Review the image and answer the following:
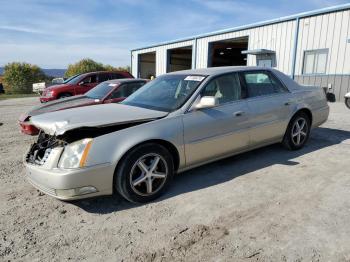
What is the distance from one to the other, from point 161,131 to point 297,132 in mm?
2817

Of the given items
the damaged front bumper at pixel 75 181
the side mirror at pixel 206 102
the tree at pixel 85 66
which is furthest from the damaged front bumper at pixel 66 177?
the tree at pixel 85 66

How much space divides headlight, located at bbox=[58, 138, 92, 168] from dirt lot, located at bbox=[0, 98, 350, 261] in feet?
1.97

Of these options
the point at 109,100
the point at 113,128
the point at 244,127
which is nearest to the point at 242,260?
the point at 113,128

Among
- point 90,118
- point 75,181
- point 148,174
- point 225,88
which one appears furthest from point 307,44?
point 75,181

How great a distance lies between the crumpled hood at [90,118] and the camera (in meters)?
3.41

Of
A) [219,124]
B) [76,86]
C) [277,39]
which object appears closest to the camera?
[219,124]

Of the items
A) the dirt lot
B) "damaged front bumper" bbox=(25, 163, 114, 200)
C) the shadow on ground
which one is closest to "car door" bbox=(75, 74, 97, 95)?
the dirt lot

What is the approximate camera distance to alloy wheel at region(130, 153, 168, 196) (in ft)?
11.5

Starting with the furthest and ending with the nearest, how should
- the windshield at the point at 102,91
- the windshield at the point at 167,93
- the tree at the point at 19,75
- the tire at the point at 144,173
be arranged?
the tree at the point at 19,75 < the windshield at the point at 102,91 < the windshield at the point at 167,93 < the tire at the point at 144,173

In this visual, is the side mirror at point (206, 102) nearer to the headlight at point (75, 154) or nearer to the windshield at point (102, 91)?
the headlight at point (75, 154)

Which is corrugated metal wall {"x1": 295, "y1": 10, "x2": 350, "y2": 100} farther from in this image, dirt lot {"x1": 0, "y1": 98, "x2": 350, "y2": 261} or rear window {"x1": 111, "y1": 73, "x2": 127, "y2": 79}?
dirt lot {"x1": 0, "y1": 98, "x2": 350, "y2": 261}

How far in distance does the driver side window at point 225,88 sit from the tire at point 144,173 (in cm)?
110

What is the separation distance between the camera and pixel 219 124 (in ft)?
13.6

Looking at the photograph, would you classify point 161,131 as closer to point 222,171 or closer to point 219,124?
point 219,124
